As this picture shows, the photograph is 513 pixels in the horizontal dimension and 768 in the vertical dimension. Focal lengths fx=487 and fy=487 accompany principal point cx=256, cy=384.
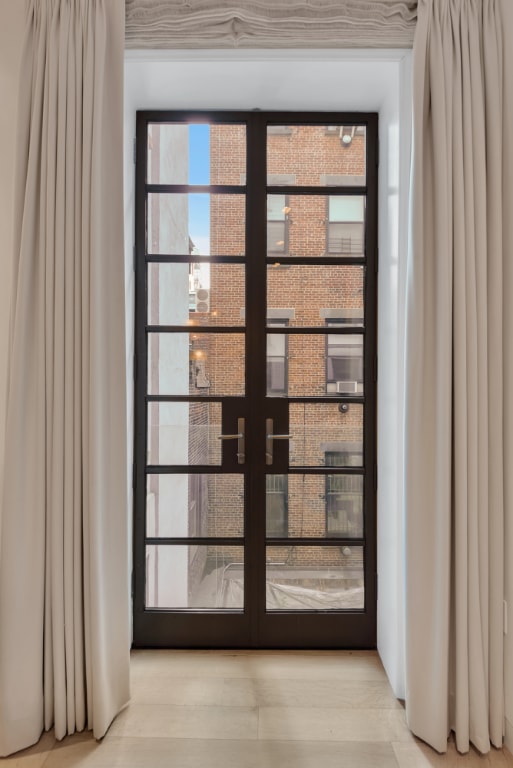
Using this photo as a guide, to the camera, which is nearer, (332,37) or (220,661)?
(332,37)

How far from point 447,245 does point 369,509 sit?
122cm

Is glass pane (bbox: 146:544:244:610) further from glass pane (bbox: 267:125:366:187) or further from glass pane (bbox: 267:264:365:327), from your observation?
glass pane (bbox: 267:125:366:187)

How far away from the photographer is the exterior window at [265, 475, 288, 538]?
2305mm

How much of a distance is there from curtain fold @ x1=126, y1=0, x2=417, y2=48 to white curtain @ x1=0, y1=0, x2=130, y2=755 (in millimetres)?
136

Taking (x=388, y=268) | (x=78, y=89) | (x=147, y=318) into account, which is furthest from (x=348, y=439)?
(x=78, y=89)

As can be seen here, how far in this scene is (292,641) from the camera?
2.26 m

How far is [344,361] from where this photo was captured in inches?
90.9

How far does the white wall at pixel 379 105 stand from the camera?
6.23ft

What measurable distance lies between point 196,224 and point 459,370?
1.37 m

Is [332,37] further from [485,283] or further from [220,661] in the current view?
[220,661]

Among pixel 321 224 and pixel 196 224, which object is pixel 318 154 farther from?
pixel 196 224

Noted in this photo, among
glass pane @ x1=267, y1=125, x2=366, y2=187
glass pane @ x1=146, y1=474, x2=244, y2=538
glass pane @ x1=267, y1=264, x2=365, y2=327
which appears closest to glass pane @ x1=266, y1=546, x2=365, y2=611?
glass pane @ x1=146, y1=474, x2=244, y2=538

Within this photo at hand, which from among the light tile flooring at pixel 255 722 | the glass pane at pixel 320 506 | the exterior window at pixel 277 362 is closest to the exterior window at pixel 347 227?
the exterior window at pixel 277 362

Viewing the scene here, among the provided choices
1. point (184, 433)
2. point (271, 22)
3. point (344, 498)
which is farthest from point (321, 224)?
point (344, 498)
